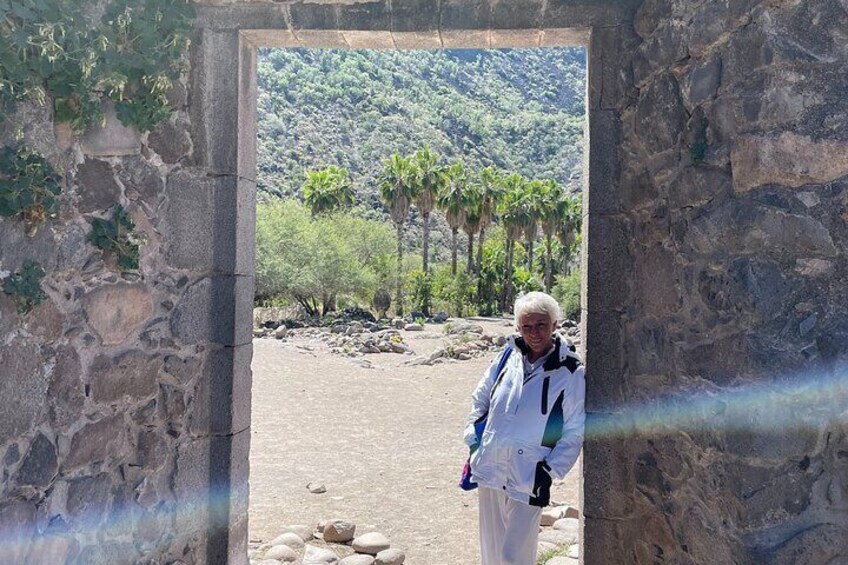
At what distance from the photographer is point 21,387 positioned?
284cm

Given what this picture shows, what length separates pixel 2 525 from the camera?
2732mm

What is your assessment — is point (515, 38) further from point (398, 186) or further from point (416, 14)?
point (398, 186)

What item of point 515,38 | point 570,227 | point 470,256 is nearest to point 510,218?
point 470,256

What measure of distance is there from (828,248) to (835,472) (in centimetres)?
75

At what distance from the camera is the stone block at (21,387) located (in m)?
2.76

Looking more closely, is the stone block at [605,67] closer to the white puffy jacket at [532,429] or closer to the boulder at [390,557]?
the white puffy jacket at [532,429]

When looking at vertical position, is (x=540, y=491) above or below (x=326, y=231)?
below

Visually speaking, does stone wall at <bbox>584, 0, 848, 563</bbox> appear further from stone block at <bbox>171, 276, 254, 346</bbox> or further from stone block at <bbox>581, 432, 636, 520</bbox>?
stone block at <bbox>171, 276, 254, 346</bbox>

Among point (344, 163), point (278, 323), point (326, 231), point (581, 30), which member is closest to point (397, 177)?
point (326, 231)

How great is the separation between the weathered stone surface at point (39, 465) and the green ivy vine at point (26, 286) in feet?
1.75

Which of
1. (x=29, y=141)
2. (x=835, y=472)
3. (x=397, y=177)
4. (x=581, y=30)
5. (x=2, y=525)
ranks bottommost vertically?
(x=2, y=525)

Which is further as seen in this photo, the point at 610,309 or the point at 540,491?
the point at 610,309

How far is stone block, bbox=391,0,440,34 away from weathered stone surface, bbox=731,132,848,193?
5.82ft

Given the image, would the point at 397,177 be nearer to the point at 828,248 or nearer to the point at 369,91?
the point at 828,248
